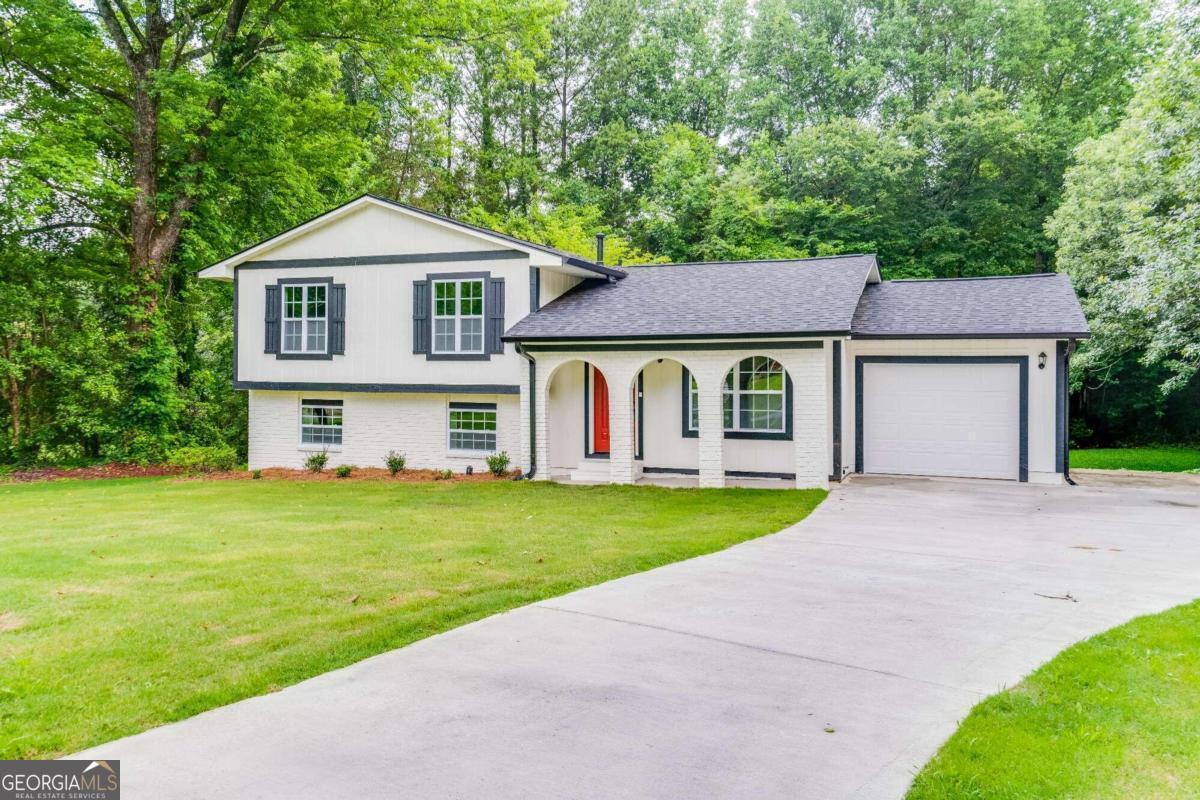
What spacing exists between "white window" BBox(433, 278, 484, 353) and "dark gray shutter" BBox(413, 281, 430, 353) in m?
0.14

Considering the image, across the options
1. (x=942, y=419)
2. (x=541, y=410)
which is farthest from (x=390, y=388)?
(x=942, y=419)

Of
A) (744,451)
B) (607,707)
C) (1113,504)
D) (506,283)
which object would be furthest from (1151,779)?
(506,283)

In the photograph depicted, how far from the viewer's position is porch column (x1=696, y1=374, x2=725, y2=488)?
1312 cm

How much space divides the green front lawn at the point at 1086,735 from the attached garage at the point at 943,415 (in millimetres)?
9211

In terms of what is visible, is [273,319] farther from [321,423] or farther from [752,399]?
[752,399]

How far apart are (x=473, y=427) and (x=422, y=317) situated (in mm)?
2398

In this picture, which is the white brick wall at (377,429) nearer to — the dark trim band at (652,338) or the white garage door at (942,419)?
the dark trim band at (652,338)

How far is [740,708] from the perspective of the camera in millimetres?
4141

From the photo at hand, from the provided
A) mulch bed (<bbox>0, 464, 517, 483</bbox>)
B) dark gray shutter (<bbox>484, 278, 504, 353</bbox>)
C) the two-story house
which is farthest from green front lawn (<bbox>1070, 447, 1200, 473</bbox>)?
mulch bed (<bbox>0, 464, 517, 483</bbox>)

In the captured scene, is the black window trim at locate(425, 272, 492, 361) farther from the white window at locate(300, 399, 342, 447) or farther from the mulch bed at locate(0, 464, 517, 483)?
the white window at locate(300, 399, 342, 447)

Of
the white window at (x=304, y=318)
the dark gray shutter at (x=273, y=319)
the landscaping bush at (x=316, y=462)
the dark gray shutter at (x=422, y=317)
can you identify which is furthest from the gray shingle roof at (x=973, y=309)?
the dark gray shutter at (x=273, y=319)

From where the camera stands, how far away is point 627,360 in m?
13.6

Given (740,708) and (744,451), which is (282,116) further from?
(740,708)

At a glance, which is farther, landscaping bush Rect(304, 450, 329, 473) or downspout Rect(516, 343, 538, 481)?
landscaping bush Rect(304, 450, 329, 473)
